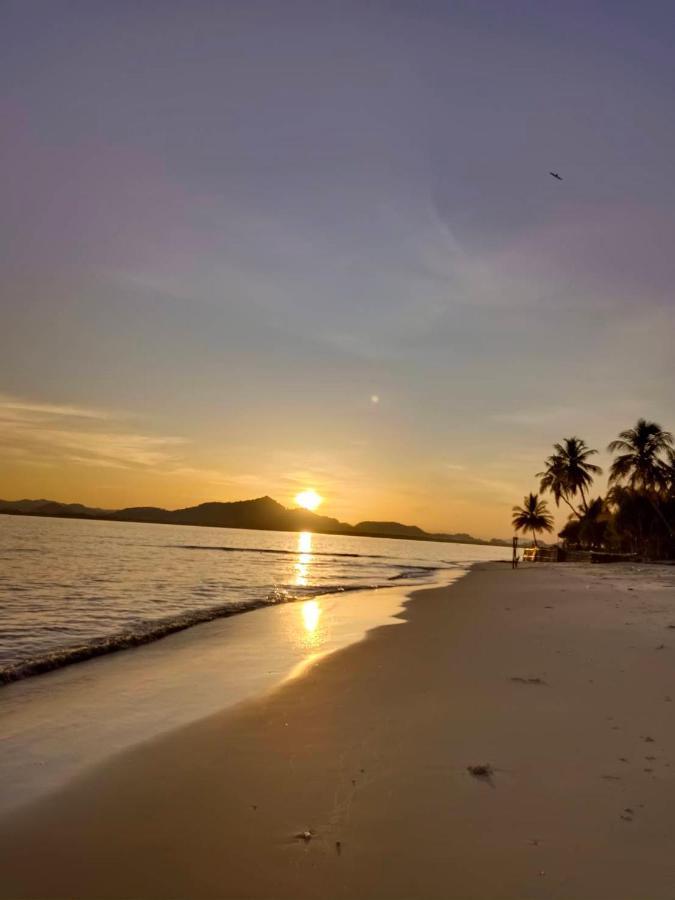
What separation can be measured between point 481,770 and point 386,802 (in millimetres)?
1030

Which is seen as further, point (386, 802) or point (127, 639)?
point (127, 639)

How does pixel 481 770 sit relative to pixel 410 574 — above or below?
above

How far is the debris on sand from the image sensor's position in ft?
17.1

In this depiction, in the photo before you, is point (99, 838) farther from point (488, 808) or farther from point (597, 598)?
point (597, 598)

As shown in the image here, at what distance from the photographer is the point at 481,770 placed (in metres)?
5.30

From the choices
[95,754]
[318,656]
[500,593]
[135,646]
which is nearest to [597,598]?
[500,593]

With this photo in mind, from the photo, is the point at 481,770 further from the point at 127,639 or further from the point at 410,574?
the point at 410,574

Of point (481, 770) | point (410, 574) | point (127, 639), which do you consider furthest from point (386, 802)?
point (410, 574)

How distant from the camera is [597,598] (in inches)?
827

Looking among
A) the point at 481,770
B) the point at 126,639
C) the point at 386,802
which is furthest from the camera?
the point at 126,639

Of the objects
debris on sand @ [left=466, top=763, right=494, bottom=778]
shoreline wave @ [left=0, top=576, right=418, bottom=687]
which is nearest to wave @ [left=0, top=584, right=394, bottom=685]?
shoreline wave @ [left=0, top=576, right=418, bottom=687]

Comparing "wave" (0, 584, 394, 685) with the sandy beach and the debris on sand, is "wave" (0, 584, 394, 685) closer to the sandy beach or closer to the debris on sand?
the sandy beach

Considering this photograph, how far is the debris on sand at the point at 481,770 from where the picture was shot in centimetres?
521

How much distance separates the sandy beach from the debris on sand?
0.20 feet
